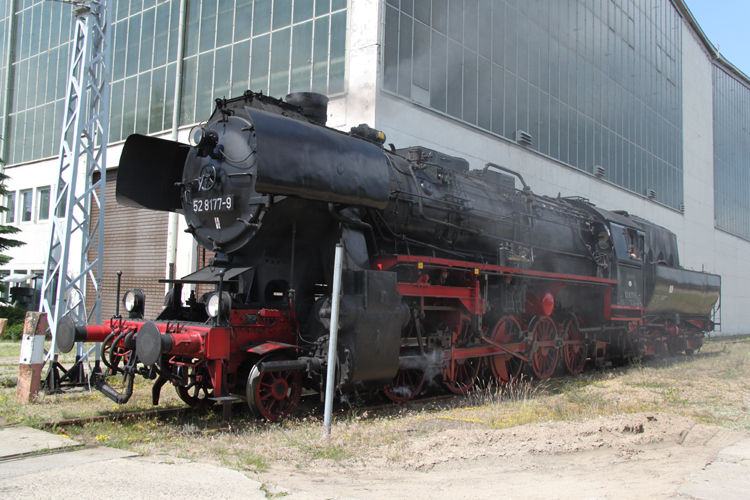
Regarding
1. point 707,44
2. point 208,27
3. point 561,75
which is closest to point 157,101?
point 208,27

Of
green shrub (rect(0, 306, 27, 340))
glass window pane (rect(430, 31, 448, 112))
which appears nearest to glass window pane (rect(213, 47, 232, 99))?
glass window pane (rect(430, 31, 448, 112))

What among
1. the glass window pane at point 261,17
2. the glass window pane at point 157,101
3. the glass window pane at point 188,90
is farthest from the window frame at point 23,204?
the glass window pane at point 261,17

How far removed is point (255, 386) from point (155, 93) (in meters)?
14.5

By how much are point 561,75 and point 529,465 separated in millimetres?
18491

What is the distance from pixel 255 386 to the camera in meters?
5.76

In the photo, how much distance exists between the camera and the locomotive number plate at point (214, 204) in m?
6.39

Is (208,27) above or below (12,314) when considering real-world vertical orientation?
above

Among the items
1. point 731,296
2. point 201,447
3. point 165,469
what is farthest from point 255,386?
point 731,296

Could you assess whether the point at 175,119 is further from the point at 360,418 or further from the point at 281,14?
the point at 360,418

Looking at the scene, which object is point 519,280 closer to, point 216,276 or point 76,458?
point 216,276

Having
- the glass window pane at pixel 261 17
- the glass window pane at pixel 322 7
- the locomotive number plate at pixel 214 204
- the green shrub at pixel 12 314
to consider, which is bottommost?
the green shrub at pixel 12 314

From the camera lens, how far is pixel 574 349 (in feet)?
37.5

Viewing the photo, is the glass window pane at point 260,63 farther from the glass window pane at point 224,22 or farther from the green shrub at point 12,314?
the green shrub at point 12,314

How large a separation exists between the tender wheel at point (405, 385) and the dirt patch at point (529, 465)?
1976mm
